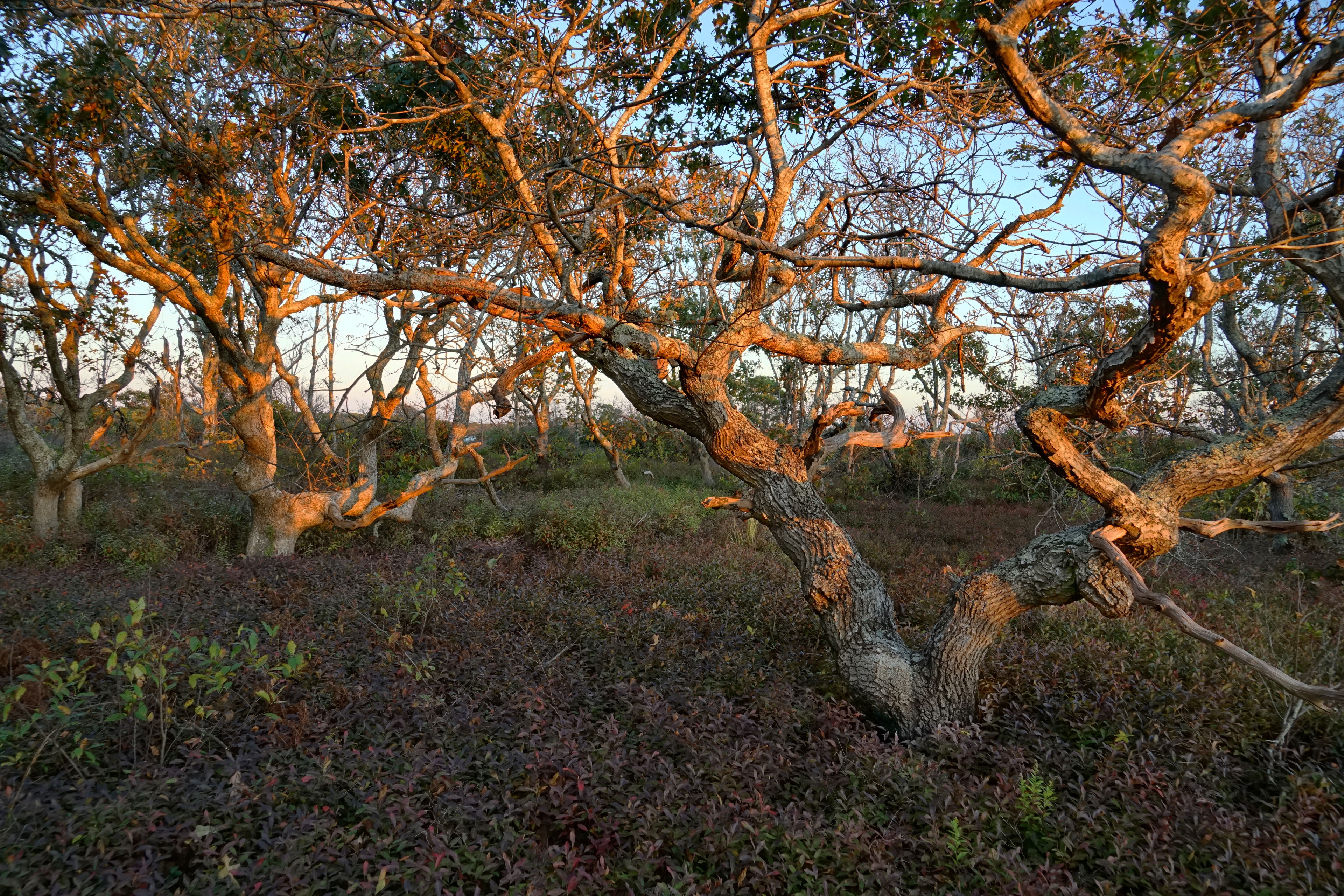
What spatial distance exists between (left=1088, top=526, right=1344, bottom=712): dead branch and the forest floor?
672 mm

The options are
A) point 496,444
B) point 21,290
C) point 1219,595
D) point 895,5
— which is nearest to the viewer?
point 895,5

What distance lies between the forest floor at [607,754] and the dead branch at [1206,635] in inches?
26.5

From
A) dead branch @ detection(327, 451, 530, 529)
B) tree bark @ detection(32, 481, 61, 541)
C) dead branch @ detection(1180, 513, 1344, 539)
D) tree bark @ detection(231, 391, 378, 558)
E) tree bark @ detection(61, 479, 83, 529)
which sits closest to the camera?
dead branch @ detection(1180, 513, 1344, 539)

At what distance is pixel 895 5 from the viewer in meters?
4.55

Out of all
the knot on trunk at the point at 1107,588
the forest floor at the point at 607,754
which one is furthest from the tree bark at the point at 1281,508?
the knot on trunk at the point at 1107,588

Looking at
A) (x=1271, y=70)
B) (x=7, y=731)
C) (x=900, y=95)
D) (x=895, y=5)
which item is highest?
(x=895, y=5)

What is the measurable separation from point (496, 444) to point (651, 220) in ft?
44.1

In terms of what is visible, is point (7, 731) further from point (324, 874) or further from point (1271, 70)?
point (1271, 70)

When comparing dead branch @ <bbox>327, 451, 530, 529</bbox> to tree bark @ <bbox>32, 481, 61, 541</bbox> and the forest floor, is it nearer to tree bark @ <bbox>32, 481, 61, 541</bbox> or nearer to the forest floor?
the forest floor

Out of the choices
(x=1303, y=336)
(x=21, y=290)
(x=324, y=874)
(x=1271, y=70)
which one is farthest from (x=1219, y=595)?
(x=21, y=290)

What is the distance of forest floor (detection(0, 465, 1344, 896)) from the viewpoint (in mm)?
2773

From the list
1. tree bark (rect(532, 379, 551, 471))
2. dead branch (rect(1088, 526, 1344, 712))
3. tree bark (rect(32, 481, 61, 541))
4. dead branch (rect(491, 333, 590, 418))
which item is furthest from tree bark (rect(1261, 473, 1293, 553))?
tree bark (rect(32, 481, 61, 541))

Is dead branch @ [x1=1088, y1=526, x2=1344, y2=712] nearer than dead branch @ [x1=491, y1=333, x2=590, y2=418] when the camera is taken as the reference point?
Yes

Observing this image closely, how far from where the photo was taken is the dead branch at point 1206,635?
2.79 m
